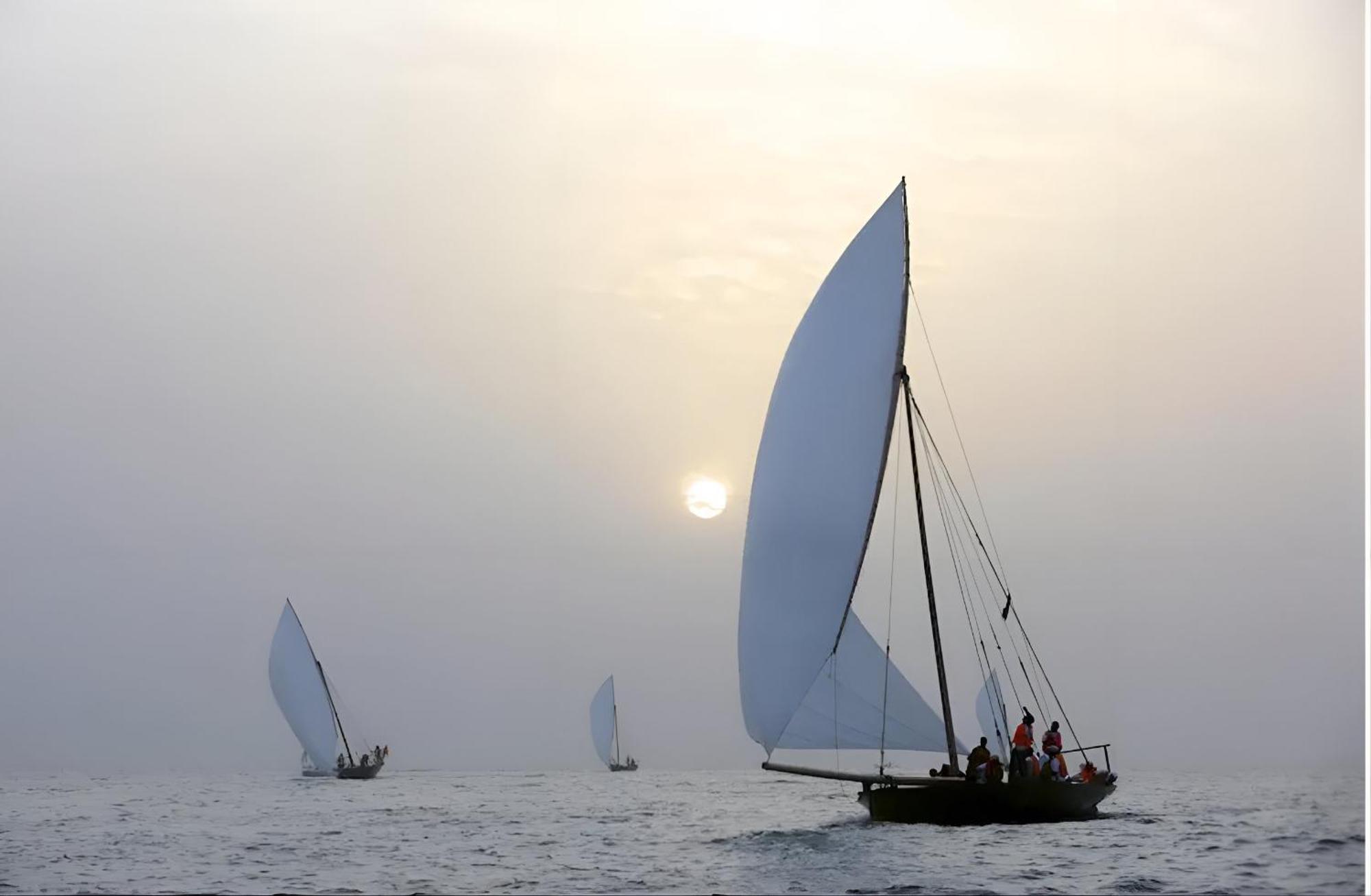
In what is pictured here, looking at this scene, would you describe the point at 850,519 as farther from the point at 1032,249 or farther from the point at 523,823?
the point at 523,823

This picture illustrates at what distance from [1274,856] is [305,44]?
38.1 feet

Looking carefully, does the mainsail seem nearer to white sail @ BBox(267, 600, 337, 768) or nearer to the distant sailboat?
white sail @ BBox(267, 600, 337, 768)

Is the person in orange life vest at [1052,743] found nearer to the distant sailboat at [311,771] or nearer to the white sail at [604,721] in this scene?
the distant sailboat at [311,771]

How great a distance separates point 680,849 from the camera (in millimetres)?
15883

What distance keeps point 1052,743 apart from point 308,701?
26699 mm

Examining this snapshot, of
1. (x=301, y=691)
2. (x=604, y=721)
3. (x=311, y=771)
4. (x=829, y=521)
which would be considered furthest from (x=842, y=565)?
(x=604, y=721)

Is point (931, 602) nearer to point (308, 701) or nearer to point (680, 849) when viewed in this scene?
point (680, 849)

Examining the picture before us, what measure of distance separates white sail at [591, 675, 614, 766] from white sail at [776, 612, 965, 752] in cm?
3851

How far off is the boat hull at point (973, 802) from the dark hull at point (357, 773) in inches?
1143

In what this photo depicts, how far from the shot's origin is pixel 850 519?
602 inches

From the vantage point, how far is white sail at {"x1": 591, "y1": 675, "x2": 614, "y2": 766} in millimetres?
54438

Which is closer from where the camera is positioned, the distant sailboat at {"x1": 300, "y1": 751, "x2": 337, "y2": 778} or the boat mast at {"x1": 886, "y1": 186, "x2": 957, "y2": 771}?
the boat mast at {"x1": 886, "y1": 186, "x2": 957, "y2": 771}

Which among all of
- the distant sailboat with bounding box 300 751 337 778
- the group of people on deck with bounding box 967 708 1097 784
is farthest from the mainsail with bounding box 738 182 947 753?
the distant sailboat with bounding box 300 751 337 778

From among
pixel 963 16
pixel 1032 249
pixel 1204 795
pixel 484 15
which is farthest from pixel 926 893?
pixel 1204 795
